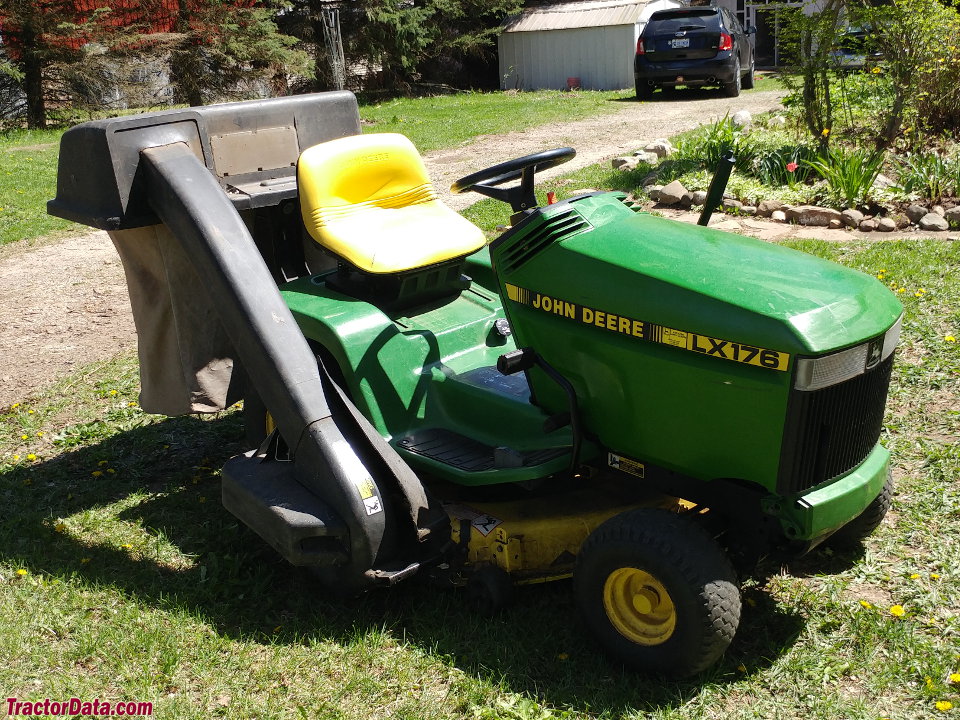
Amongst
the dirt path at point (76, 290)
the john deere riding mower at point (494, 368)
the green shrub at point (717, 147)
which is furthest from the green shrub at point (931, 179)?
the john deere riding mower at point (494, 368)

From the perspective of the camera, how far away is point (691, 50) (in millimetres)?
15492

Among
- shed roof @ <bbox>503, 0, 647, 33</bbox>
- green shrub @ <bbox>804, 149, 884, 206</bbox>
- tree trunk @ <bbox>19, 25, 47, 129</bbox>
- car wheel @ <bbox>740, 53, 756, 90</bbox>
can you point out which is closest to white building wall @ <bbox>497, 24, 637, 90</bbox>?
shed roof @ <bbox>503, 0, 647, 33</bbox>

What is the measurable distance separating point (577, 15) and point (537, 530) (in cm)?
1844

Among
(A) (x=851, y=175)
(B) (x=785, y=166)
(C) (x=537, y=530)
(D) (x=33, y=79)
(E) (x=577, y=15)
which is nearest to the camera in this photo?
(C) (x=537, y=530)

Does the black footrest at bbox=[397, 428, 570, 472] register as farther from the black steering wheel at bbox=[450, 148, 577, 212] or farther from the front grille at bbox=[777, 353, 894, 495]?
the black steering wheel at bbox=[450, 148, 577, 212]

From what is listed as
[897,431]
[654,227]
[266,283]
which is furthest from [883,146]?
[266,283]

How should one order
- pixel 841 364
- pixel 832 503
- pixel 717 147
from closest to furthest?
pixel 841 364 → pixel 832 503 → pixel 717 147

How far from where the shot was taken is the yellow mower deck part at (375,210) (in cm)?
358

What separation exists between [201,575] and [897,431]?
3002 millimetres

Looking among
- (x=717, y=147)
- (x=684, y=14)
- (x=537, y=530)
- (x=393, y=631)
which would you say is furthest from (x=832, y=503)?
(x=684, y=14)

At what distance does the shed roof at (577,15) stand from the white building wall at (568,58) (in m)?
0.12

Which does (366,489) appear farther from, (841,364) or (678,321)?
(841,364)

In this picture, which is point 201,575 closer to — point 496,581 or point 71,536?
point 71,536

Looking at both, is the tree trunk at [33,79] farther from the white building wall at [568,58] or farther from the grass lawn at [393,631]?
the grass lawn at [393,631]
